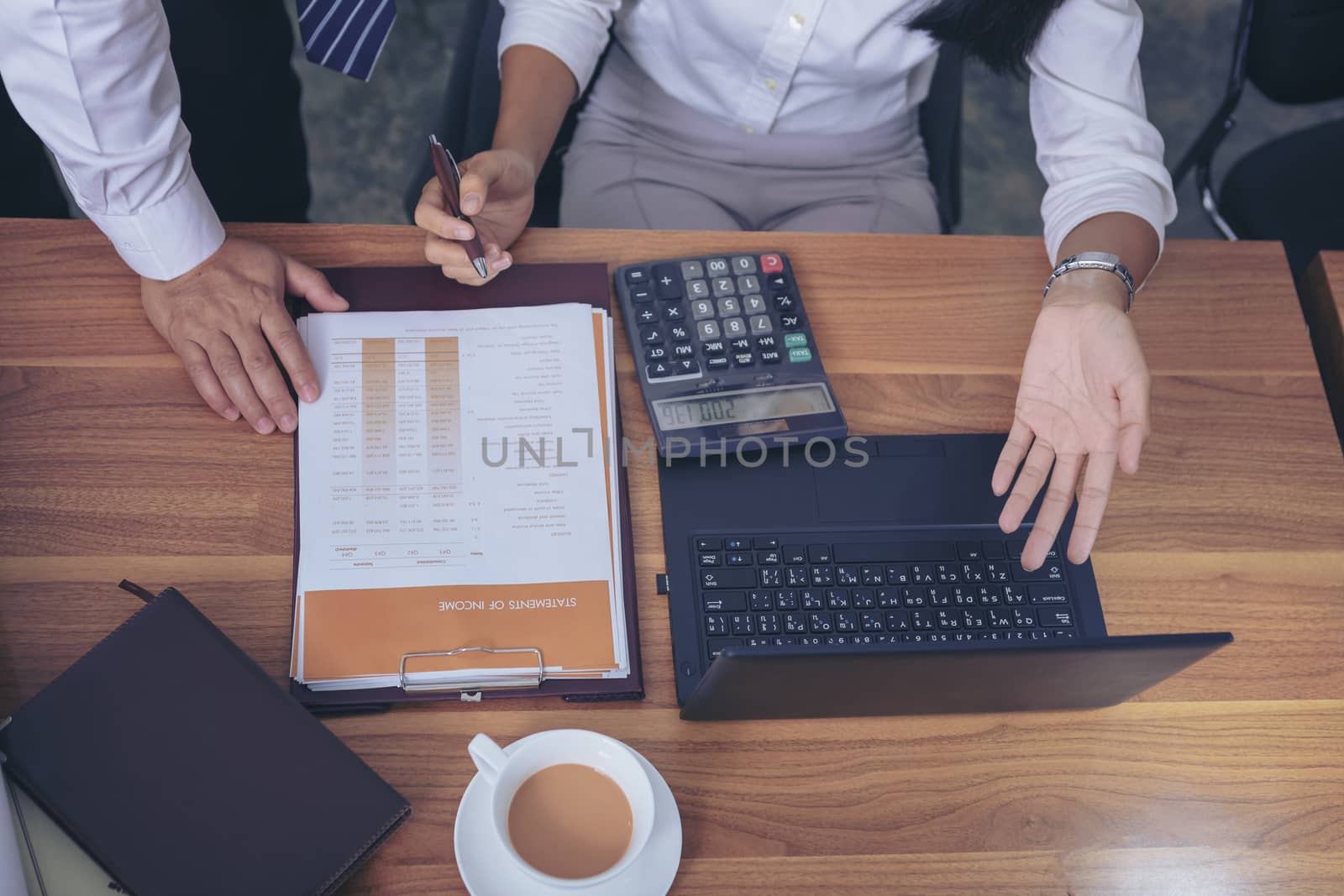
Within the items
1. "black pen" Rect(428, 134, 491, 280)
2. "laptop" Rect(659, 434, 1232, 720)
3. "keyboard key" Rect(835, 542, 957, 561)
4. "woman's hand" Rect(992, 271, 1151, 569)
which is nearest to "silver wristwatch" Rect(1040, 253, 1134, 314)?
"woman's hand" Rect(992, 271, 1151, 569)

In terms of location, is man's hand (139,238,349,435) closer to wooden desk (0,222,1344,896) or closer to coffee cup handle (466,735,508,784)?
wooden desk (0,222,1344,896)

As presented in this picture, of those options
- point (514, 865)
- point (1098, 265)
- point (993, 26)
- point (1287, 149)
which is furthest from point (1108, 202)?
point (514, 865)

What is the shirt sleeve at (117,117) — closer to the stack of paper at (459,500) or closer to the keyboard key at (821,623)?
the stack of paper at (459,500)

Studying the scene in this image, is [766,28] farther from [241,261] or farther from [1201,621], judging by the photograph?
[1201,621]

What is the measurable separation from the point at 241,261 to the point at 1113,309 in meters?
0.72

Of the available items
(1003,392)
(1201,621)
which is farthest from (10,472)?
(1201,621)

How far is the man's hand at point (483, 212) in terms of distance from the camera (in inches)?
28.7

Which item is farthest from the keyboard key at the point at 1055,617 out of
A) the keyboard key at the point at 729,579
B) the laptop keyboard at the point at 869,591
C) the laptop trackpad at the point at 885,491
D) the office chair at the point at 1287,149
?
the office chair at the point at 1287,149

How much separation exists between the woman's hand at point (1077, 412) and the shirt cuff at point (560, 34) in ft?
1.79

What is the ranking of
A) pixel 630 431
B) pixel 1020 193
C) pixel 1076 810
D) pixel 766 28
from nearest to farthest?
pixel 1076 810
pixel 630 431
pixel 766 28
pixel 1020 193

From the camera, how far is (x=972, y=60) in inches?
39.8

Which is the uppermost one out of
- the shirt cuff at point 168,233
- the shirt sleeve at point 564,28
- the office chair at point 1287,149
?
the shirt sleeve at point 564,28

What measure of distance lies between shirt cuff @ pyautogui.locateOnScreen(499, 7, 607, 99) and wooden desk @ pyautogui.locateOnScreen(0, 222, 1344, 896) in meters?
0.25

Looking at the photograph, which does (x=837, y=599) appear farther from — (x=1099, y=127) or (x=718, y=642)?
(x=1099, y=127)
